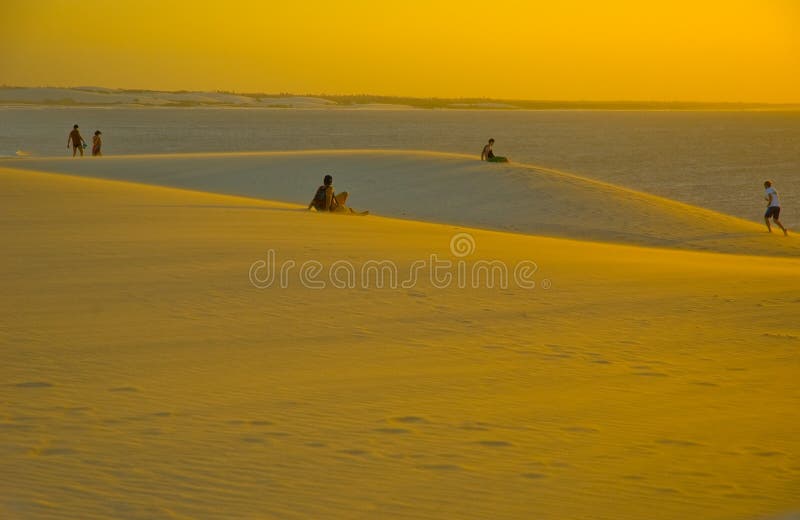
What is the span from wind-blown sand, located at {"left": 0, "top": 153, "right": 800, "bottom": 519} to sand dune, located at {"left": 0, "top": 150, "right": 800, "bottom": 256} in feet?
25.1

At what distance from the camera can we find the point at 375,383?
8109mm

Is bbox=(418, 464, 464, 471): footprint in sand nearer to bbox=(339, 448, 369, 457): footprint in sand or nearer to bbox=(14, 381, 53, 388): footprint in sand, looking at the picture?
bbox=(339, 448, 369, 457): footprint in sand

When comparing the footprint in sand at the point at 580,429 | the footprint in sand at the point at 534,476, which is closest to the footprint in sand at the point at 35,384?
the footprint in sand at the point at 534,476

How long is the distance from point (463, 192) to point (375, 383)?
66.8ft

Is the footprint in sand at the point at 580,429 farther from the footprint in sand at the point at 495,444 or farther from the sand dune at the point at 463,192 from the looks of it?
the sand dune at the point at 463,192

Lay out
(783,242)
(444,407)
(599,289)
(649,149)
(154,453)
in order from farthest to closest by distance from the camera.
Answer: (649,149), (783,242), (599,289), (444,407), (154,453)

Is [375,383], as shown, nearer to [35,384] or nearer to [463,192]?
[35,384]

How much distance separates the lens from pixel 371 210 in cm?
2684

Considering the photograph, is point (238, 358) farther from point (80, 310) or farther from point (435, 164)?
point (435, 164)

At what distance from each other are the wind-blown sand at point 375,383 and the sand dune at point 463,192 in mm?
7638

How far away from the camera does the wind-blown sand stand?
5816 mm

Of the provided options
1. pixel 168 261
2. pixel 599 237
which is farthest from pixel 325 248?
pixel 599 237

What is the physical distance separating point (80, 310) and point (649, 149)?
67940mm

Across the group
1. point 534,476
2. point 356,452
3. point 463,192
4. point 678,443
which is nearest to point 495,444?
point 534,476
